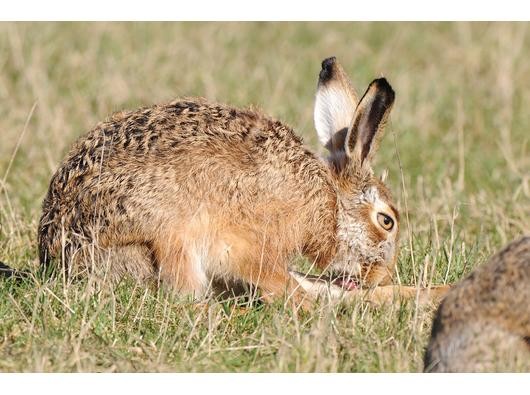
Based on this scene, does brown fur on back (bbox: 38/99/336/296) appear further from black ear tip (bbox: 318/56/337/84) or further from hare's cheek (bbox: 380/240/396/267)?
black ear tip (bbox: 318/56/337/84)

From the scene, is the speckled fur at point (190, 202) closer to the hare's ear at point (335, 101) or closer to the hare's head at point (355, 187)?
the hare's head at point (355, 187)

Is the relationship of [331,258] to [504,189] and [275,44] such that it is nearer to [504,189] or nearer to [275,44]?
[504,189]

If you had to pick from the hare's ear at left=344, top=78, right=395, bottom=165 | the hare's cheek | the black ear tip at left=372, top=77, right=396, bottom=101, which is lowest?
the hare's cheek

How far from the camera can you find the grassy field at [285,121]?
5449 mm

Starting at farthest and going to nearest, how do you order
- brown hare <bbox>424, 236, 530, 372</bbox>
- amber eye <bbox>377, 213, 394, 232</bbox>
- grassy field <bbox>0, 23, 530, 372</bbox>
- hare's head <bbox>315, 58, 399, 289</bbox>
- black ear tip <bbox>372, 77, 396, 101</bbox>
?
amber eye <bbox>377, 213, 394, 232</bbox> < hare's head <bbox>315, 58, 399, 289</bbox> < black ear tip <bbox>372, 77, 396, 101</bbox> < grassy field <bbox>0, 23, 530, 372</bbox> < brown hare <bbox>424, 236, 530, 372</bbox>

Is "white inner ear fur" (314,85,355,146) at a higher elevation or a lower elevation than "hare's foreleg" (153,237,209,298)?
higher

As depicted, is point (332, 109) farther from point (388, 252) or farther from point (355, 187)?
point (388, 252)

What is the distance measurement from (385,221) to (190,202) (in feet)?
4.33

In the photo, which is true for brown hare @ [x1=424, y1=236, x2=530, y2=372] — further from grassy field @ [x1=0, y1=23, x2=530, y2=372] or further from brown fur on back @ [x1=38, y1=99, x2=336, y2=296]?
brown fur on back @ [x1=38, y1=99, x2=336, y2=296]

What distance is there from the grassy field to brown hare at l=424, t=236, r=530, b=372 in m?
0.33

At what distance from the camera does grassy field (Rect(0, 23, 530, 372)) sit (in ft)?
17.9

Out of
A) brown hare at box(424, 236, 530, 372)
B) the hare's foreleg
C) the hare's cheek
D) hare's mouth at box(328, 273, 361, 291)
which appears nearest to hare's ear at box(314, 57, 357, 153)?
the hare's cheek

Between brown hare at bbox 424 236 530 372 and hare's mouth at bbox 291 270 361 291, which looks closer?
brown hare at bbox 424 236 530 372

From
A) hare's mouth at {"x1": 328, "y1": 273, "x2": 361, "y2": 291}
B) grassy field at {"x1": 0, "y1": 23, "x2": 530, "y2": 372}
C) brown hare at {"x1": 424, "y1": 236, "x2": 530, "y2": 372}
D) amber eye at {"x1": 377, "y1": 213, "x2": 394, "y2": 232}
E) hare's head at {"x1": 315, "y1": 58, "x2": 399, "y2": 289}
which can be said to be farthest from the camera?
amber eye at {"x1": 377, "y1": 213, "x2": 394, "y2": 232}
